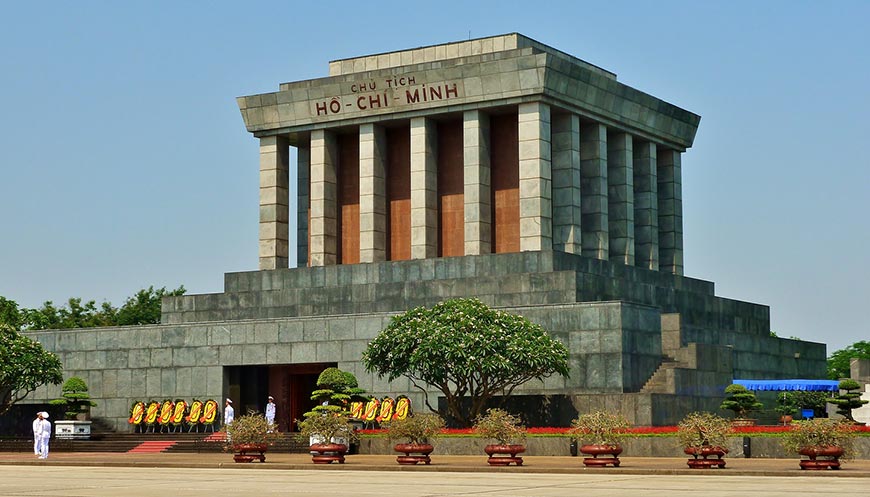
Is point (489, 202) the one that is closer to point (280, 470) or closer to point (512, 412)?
point (512, 412)

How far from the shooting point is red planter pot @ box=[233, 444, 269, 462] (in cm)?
4228

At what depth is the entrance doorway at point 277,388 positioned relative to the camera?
5916 centimetres

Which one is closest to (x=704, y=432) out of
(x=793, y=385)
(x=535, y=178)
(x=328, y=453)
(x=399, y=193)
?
(x=328, y=453)

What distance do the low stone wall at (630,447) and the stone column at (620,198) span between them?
1927 cm

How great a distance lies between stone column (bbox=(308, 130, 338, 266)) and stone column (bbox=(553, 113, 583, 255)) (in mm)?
10536

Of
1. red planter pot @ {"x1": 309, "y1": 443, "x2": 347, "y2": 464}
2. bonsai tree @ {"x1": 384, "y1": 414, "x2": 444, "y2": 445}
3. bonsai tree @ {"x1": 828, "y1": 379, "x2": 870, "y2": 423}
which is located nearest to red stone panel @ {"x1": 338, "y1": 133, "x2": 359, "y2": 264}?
bonsai tree @ {"x1": 828, "y1": 379, "x2": 870, "y2": 423}

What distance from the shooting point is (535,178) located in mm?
58469

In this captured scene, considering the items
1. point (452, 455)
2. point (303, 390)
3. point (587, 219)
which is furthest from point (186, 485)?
point (587, 219)

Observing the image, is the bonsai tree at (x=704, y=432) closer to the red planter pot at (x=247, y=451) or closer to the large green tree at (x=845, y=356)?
the red planter pot at (x=247, y=451)

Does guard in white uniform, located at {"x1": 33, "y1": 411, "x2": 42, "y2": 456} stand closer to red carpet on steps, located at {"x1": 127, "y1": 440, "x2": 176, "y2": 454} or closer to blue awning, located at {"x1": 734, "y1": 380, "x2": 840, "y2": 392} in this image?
red carpet on steps, located at {"x1": 127, "y1": 440, "x2": 176, "y2": 454}

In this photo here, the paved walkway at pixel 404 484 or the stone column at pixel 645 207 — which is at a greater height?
the stone column at pixel 645 207

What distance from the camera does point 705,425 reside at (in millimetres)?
36625

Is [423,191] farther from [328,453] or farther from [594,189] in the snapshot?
[328,453]

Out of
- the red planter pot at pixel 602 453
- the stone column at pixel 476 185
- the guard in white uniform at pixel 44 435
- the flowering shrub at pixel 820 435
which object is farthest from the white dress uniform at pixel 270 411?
the flowering shrub at pixel 820 435
